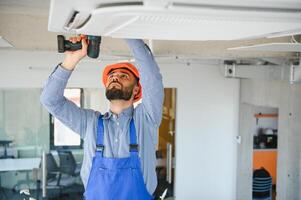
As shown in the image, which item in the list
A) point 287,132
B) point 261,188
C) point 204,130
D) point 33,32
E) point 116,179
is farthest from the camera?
point 261,188

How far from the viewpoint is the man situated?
169cm

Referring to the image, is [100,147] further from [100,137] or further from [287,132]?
[287,132]

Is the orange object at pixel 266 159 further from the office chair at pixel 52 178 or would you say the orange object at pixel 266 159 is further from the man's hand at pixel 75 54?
the man's hand at pixel 75 54

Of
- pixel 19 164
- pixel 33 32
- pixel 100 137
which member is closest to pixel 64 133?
pixel 19 164

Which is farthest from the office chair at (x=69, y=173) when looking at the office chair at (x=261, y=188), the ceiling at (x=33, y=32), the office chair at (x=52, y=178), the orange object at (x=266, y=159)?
the orange object at (x=266, y=159)

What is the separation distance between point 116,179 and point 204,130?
495 centimetres

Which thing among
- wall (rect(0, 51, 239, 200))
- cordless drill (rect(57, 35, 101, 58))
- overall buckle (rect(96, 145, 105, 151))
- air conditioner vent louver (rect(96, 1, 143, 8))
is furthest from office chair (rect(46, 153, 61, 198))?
air conditioner vent louver (rect(96, 1, 143, 8))

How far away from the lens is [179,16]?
0.69 m

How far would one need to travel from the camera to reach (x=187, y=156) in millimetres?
6512

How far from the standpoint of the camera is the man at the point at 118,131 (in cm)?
169

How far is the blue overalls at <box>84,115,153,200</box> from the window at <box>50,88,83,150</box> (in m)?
4.53

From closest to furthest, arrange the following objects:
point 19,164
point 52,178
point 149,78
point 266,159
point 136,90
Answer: point 149,78
point 136,90
point 19,164
point 52,178
point 266,159

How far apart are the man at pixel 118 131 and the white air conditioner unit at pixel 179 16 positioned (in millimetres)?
753

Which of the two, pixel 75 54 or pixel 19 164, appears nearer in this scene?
pixel 75 54
